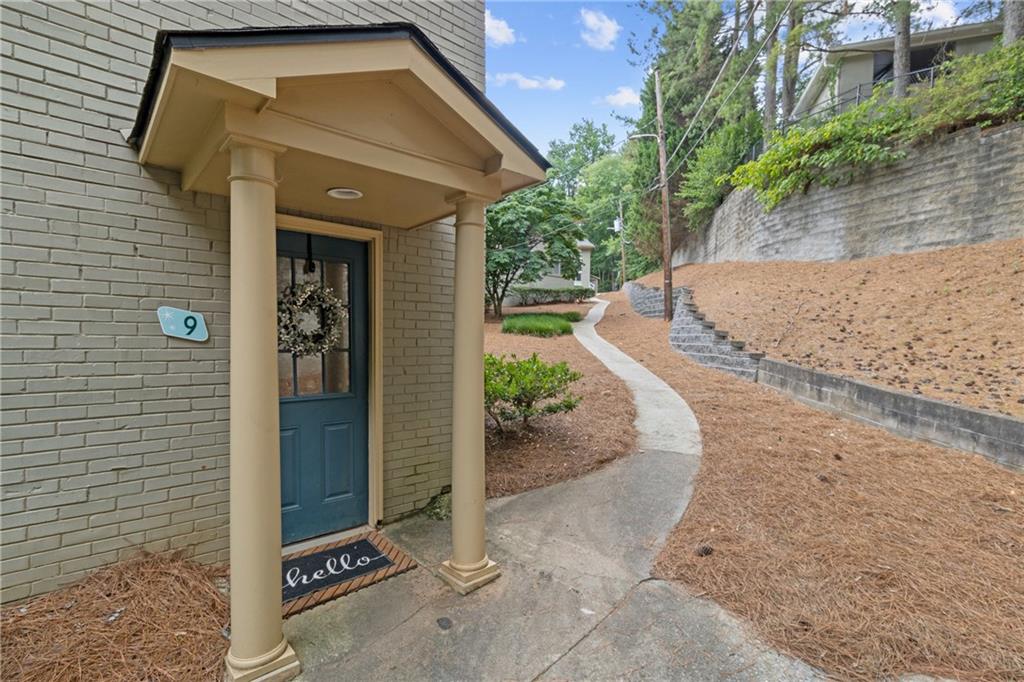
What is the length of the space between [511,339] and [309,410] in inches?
366

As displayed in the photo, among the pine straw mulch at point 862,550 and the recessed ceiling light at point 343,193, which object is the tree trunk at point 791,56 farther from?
the recessed ceiling light at point 343,193

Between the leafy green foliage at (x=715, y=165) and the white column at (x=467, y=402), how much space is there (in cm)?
1445

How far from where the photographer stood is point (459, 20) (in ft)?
12.9

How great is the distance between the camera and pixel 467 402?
9.39 feet

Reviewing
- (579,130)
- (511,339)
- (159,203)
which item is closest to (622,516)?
(159,203)

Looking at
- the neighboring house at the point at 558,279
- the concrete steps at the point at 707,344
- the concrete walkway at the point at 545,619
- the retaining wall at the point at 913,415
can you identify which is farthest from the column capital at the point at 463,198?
the neighboring house at the point at 558,279

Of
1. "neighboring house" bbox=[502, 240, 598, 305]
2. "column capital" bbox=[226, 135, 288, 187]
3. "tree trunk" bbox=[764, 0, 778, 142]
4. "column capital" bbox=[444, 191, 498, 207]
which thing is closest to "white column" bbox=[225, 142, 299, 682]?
"column capital" bbox=[226, 135, 288, 187]

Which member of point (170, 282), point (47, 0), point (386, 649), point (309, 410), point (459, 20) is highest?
point (459, 20)

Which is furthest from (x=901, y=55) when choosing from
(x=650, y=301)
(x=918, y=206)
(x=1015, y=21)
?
(x=650, y=301)

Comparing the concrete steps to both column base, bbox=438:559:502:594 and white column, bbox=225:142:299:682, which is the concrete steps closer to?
column base, bbox=438:559:502:594

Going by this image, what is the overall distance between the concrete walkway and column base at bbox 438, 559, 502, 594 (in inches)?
1.8

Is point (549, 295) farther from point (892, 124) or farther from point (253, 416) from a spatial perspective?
point (253, 416)

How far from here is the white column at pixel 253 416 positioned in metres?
2.00

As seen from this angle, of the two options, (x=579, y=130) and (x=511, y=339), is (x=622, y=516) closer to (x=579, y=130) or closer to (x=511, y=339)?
(x=511, y=339)
